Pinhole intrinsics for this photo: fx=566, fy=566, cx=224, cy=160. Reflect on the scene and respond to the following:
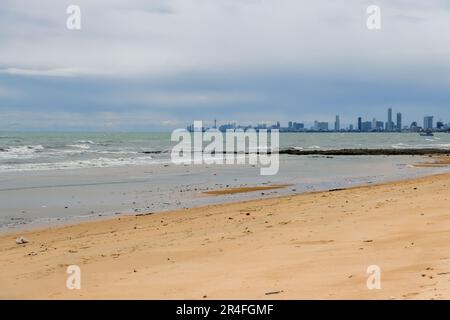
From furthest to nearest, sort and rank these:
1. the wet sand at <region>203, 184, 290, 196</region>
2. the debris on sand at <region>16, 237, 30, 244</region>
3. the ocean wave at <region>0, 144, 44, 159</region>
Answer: the ocean wave at <region>0, 144, 44, 159</region> → the wet sand at <region>203, 184, 290, 196</region> → the debris on sand at <region>16, 237, 30, 244</region>

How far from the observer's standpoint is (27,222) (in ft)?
45.0

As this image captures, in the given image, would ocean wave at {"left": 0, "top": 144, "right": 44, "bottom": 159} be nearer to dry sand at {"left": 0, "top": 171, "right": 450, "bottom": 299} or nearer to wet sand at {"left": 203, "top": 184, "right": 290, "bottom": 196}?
wet sand at {"left": 203, "top": 184, "right": 290, "bottom": 196}

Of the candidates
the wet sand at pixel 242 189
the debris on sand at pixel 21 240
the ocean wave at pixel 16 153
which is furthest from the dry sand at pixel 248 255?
the ocean wave at pixel 16 153

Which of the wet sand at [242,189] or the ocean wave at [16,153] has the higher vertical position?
the ocean wave at [16,153]

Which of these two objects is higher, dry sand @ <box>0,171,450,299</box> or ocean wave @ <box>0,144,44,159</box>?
dry sand @ <box>0,171,450,299</box>

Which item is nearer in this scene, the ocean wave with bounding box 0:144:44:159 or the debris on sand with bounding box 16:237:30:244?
the debris on sand with bounding box 16:237:30:244

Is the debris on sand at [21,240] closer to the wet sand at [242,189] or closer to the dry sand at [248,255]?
the dry sand at [248,255]

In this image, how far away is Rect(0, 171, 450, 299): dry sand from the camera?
239 inches

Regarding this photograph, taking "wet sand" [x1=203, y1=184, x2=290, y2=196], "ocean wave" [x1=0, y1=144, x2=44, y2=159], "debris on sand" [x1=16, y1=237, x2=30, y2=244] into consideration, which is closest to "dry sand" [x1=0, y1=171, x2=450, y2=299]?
"debris on sand" [x1=16, y1=237, x2=30, y2=244]

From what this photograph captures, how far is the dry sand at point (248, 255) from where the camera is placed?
6082 mm
